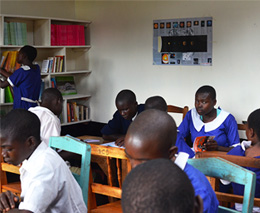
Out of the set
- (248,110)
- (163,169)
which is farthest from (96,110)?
(163,169)

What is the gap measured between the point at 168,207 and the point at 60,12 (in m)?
5.60

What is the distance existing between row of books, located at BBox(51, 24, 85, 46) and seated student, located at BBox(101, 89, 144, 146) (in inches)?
94.0

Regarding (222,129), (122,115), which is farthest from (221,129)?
(122,115)

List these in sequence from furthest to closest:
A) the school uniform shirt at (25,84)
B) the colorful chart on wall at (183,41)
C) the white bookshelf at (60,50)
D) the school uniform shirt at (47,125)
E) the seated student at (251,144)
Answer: the white bookshelf at (60,50), the colorful chart on wall at (183,41), the school uniform shirt at (25,84), the school uniform shirt at (47,125), the seated student at (251,144)

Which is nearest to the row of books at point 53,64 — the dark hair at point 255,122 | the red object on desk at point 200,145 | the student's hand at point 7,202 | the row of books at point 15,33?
the row of books at point 15,33

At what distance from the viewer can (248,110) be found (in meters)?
4.70

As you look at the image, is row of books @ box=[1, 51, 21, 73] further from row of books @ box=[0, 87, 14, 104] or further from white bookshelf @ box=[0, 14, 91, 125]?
row of books @ box=[0, 87, 14, 104]

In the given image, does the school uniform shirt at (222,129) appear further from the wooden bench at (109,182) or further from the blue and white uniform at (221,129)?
the wooden bench at (109,182)

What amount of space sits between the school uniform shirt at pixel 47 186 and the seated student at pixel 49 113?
1.13m

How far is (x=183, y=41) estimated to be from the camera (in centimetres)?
511

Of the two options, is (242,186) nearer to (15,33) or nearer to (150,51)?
(150,51)

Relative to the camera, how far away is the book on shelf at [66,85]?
6.01m

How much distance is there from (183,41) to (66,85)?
A: 1919 millimetres

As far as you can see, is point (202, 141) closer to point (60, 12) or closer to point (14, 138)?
point (14, 138)
